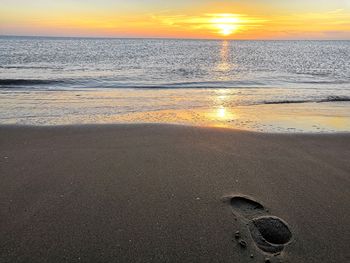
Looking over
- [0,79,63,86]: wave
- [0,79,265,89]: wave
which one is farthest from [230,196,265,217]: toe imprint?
[0,79,63,86]: wave

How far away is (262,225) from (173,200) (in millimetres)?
1239

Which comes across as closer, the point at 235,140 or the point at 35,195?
the point at 35,195

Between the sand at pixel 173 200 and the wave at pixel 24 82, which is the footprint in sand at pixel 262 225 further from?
the wave at pixel 24 82

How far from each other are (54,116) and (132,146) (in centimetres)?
434

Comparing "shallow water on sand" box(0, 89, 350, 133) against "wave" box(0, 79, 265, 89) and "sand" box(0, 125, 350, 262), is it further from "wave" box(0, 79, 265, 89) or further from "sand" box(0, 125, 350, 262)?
"wave" box(0, 79, 265, 89)

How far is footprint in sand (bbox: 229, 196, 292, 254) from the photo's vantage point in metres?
3.60

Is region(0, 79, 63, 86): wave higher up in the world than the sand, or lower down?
lower down

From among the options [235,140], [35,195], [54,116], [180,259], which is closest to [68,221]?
[35,195]

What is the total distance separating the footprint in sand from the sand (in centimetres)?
1

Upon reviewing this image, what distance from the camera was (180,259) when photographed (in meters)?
3.38

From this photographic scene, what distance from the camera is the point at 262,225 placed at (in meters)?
3.92

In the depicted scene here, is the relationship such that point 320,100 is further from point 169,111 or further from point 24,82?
point 24,82

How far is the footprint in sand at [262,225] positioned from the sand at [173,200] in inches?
0.5

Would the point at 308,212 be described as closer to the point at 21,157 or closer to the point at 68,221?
the point at 68,221
